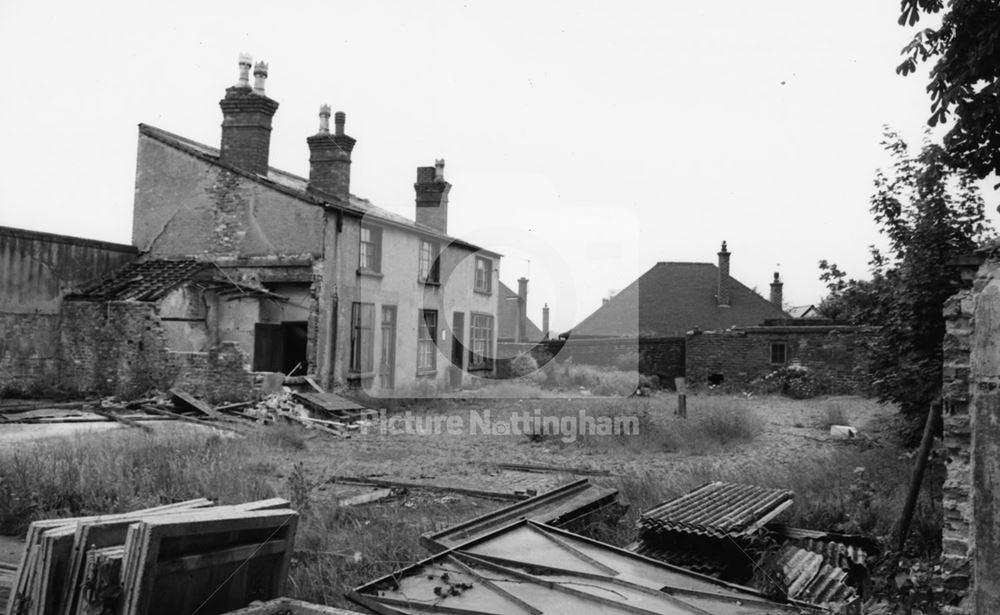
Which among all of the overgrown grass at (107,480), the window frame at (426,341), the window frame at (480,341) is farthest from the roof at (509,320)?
the overgrown grass at (107,480)

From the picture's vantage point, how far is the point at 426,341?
75.7ft

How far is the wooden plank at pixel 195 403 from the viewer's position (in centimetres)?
1503

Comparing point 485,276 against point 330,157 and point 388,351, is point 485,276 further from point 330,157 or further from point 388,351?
point 330,157

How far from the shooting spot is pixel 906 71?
27.7 ft

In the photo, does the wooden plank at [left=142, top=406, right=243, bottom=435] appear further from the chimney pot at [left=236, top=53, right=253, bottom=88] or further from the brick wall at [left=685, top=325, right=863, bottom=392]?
the brick wall at [left=685, top=325, right=863, bottom=392]

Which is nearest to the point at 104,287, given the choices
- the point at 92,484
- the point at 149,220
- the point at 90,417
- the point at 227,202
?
the point at 149,220

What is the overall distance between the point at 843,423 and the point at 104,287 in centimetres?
1845

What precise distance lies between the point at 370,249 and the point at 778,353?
16165 millimetres

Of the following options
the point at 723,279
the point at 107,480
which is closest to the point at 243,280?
the point at 107,480

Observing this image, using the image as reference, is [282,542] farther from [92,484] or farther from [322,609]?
[92,484]

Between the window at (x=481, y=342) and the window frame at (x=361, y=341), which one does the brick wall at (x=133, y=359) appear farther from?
the window at (x=481, y=342)

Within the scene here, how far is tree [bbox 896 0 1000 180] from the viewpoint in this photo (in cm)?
779

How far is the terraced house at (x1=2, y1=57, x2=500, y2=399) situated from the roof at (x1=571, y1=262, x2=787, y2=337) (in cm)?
1878

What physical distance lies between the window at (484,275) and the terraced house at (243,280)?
17.6ft
